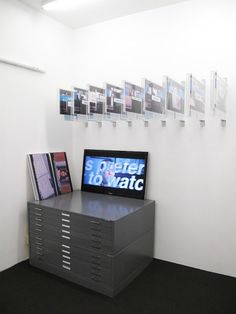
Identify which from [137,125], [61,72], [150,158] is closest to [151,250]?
[150,158]

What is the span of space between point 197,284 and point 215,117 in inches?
63.0

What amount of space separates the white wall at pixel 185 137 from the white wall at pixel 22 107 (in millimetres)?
629

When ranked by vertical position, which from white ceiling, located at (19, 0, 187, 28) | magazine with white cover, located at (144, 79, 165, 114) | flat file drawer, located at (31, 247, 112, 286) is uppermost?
white ceiling, located at (19, 0, 187, 28)

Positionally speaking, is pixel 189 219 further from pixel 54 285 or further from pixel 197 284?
pixel 54 285

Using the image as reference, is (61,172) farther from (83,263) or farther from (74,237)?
(83,263)

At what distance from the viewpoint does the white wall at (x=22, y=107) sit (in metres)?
2.68

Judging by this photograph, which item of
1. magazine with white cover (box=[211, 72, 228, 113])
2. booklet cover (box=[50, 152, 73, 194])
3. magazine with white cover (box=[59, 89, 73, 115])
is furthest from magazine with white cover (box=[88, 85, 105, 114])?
magazine with white cover (box=[211, 72, 228, 113])

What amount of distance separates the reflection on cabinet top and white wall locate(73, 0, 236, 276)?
37 centimetres

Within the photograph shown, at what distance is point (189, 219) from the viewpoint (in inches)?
110

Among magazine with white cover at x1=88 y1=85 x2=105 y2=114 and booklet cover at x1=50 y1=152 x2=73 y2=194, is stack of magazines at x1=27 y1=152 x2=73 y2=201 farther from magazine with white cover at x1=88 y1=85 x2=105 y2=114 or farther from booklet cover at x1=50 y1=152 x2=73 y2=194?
magazine with white cover at x1=88 y1=85 x2=105 y2=114

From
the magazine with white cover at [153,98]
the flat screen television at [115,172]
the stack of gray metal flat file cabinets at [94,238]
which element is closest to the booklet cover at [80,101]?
the flat screen television at [115,172]

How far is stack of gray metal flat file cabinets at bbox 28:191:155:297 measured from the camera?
2.31 m

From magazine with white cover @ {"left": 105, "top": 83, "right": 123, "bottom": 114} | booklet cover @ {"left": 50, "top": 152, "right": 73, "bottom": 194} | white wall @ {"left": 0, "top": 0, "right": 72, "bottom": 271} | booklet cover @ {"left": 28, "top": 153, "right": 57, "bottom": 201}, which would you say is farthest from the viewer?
booklet cover @ {"left": 50, "top": 152, "right": 73, "bottom": 194}

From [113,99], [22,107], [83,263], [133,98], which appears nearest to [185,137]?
[133,98]
